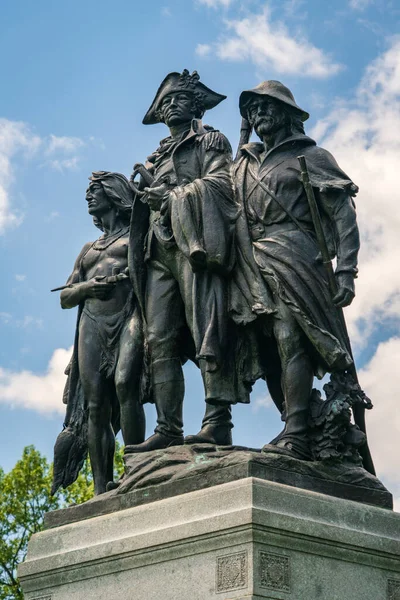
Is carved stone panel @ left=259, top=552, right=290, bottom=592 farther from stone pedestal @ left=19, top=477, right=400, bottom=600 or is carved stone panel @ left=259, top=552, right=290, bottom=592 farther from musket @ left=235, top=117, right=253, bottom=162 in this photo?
musket @ left=235, top=117, right=253, bottom=162

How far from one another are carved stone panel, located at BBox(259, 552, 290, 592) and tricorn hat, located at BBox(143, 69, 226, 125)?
498 centimetres

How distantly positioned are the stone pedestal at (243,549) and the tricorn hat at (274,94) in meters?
3.68

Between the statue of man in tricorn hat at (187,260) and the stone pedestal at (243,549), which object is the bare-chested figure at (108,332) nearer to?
the statue of man in tricorn hat at (187,260)

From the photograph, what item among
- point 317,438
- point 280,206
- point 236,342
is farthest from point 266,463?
point 280,206

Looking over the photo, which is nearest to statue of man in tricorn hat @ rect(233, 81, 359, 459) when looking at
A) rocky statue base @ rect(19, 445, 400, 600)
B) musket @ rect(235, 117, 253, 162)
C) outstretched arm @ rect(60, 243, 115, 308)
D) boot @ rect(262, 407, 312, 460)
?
boot @ rect(262, 407, 312, 460)

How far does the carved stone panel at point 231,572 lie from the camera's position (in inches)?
371

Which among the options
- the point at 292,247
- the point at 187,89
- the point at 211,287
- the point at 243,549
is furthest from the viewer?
the point at 187,89

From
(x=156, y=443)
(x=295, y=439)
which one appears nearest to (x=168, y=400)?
(x=156, y=443)

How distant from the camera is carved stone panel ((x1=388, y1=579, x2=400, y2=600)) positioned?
10.1m

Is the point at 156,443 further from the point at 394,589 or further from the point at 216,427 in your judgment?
the point at 394,589

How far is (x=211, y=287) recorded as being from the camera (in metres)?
11.3

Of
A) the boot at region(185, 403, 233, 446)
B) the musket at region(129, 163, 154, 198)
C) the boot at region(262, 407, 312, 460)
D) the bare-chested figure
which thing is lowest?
the boot at region(262, 407, 312, 460)

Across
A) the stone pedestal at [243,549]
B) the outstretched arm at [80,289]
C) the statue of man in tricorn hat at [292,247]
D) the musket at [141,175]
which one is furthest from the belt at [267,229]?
the stone pedestal at [243,549]

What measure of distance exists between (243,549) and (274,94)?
432 centimetres
